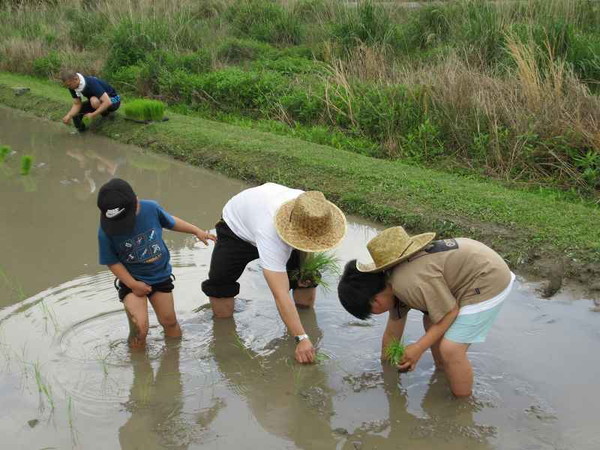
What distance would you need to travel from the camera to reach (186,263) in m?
5.64

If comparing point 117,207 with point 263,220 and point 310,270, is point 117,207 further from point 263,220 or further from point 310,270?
point 310,270

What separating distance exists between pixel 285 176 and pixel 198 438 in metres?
4.12

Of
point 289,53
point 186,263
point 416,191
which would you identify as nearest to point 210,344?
point 186,263

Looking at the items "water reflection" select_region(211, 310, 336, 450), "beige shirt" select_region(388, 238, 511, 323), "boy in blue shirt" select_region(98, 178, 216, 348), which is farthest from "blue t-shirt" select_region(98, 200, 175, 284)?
"beige shirt" select_region(388, 238, 511, 323)

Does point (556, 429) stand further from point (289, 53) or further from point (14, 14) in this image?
point (14, 14)

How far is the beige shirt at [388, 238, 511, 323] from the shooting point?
3521mm

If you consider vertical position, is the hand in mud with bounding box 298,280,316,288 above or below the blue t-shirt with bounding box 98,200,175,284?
below

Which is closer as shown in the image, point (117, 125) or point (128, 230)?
point (128, 230)

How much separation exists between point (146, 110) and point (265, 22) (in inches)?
210

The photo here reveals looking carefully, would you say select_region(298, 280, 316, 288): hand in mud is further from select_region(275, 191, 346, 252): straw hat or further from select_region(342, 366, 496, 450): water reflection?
select_region(342, 366, 496, 450): water reflection

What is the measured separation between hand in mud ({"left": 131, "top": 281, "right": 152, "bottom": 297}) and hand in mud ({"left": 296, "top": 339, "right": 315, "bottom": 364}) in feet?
3.10

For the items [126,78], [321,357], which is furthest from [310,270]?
[126,78]

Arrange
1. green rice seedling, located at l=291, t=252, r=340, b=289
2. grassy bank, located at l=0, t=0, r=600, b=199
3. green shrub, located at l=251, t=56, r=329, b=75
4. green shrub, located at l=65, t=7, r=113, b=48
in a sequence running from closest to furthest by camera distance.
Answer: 1. green rice seedling, located at l=291, t=252, r=340, b=289
2. grassy bank, located at l=0, t=0, r=600, b=199
3. green shrub, located at l=251, t=56, r=329, b=75
4. green shrub, located at l=65, t=7, r=113, b=48

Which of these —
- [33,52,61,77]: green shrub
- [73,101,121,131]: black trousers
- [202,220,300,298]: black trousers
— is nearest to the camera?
[202,220,300,298]: black trousers
